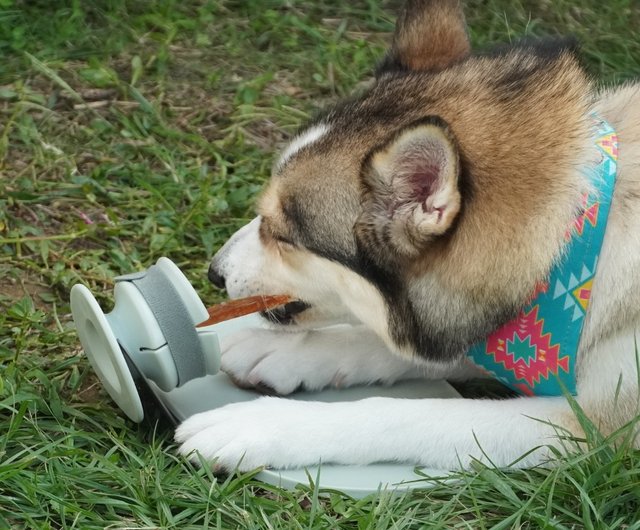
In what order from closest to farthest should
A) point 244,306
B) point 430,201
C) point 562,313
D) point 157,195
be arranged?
point 430,201 < point 562,313 < point 244,306 < point 157,195

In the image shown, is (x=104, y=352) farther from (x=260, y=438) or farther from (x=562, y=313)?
(x=562, y=313)

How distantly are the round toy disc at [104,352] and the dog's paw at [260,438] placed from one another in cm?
20

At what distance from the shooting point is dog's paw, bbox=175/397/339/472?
9.39ft

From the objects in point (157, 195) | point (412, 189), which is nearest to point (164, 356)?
point (412, 189)

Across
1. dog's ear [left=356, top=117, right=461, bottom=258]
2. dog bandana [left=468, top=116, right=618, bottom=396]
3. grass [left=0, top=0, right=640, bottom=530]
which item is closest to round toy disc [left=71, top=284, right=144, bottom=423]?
grass [left=0, top=0, right=640, bottom=530]

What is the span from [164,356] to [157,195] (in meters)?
1.60

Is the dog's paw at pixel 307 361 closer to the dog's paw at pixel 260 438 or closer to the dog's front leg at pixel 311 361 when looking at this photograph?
the dog's front leg at pixel 311 361

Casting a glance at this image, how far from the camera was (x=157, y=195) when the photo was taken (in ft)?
14.7

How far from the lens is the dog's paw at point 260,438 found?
286 centimetres

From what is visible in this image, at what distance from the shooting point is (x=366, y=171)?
9.12 ft

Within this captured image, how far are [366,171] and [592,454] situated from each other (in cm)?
99

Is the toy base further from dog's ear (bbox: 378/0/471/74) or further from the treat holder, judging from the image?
dog's ear (bbox: 378/0/471/74)

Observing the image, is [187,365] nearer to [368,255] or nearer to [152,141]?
[368,255]

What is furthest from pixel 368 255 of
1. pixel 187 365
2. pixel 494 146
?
pixel 187 365
